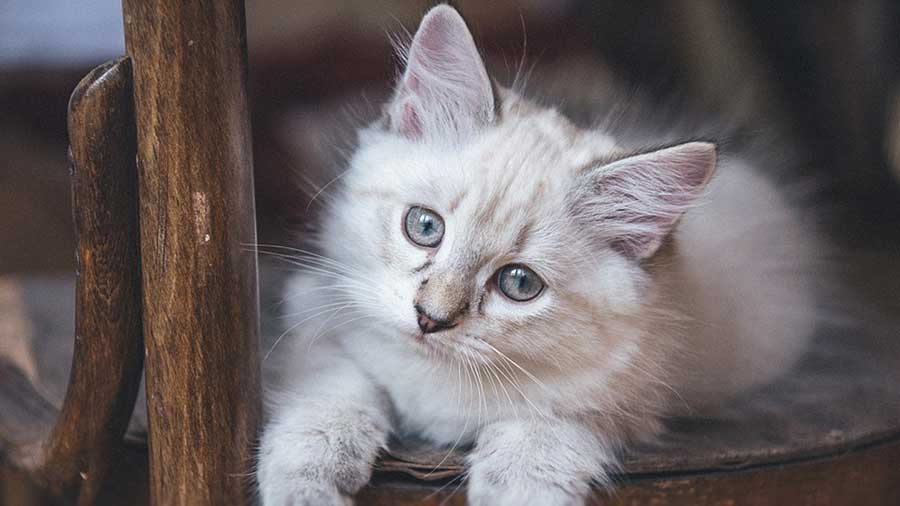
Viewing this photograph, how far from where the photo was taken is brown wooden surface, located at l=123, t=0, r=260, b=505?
70cm

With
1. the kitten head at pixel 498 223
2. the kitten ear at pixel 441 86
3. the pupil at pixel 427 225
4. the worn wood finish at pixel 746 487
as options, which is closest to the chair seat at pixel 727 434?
the worn wood finish at pixel 746 487

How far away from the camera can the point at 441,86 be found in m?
0.93

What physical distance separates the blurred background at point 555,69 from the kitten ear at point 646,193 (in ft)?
1.74

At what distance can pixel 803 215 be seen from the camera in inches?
50.6

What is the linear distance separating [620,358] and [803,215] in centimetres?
54

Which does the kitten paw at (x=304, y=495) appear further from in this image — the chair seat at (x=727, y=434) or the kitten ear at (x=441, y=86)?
the kitten ear at (x=441, y=86)

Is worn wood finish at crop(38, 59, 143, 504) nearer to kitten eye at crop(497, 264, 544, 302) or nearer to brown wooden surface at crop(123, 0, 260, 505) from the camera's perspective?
brown wooden surface at crop(123, 0, 260, 505)

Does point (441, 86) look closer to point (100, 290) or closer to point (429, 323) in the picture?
point (429, 323)

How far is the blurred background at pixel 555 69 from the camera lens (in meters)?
1.52

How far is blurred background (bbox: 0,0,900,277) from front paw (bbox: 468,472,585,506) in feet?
2.20

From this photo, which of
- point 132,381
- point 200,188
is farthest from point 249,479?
point 200,188

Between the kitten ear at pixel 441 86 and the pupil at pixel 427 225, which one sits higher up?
the kitten ear at pixel 441 86

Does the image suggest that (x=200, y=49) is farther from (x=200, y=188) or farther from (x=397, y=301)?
(x=397, y=301)

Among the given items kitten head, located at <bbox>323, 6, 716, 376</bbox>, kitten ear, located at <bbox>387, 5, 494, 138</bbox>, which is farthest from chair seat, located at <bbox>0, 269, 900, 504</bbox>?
kitten ear, located at <bbox>387, 5, 494, 138</bbox>
